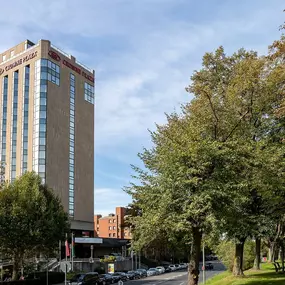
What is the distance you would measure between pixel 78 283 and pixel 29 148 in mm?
40090

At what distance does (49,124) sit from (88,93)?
1563cm

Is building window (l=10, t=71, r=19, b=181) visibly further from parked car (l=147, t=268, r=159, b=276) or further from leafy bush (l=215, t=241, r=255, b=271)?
leafy bush (l=215, t=241, r=255, b=271)

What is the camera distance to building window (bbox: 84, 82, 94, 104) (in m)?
91.1

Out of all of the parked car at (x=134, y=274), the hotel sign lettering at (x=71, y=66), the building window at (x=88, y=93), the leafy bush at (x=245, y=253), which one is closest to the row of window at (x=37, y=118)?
the hotel sign lettering at (x=71, y=66)

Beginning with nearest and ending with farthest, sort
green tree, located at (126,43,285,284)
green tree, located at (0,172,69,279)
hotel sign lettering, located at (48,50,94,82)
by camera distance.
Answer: green tree, located at (126,43,285,284) < green tree, located at (0,172,69,279) < hotel sign lettering, located at (48,50,94,82)

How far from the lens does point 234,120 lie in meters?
25.1

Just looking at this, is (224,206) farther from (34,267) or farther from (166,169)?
(34,267)

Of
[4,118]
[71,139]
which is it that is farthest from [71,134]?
[4,118]

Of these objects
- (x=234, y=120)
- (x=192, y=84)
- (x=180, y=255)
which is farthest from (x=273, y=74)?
(x=180, y=255)

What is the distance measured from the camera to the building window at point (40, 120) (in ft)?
252

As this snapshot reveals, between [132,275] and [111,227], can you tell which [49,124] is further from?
[111,227]

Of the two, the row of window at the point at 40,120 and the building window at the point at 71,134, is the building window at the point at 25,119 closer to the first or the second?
the row of window at the point at 40,120

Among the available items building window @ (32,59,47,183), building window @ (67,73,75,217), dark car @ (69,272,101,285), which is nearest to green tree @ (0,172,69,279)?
dark car @ (69,272,101,285)

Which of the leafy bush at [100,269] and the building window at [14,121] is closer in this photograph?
the leafy bush at [100,269]
